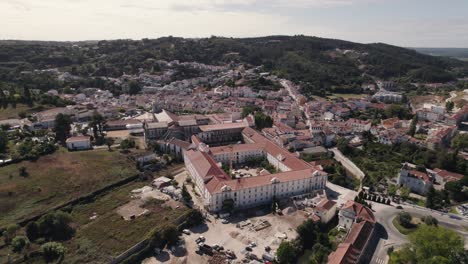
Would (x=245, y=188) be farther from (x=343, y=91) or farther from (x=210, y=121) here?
(x=343, y=91)

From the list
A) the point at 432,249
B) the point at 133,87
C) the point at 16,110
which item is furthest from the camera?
the point at 133,87

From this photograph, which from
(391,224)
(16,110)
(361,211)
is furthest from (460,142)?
(16,110)

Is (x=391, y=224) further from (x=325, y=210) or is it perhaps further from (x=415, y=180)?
(x=415, y=180)

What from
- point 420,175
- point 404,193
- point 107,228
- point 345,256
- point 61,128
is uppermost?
point 61,128

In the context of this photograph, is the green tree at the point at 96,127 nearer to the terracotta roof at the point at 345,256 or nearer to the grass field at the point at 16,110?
the grass field at the point at 16,110

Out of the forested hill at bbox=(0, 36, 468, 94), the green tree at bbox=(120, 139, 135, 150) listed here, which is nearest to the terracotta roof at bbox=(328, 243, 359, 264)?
the green tree at bbox=(120, 139, 135, 150)

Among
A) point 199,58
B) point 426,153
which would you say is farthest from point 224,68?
point 426,153

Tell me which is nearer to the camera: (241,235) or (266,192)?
(241,235)
